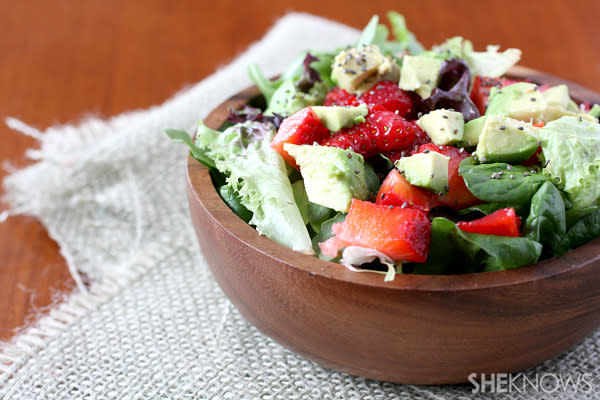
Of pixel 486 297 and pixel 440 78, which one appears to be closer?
pixel 486 297

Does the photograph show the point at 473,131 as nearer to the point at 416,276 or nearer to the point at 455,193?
the point at 455,193

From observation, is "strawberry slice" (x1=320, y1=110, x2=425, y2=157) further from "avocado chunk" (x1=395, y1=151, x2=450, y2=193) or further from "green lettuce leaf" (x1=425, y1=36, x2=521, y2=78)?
"green lettuce leaf" (x1=425, y1=36, x2=521, y2=78)

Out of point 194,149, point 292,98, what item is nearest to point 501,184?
point 292,98

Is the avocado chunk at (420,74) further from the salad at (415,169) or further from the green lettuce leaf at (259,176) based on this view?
the green lettuce leaf at (259,176)

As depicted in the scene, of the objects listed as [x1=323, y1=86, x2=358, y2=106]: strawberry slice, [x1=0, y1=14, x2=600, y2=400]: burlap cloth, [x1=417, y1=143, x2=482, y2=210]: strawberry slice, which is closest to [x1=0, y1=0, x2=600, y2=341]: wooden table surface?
[x1=0, y1=14, x2=600, y2=400]: burlap cloth

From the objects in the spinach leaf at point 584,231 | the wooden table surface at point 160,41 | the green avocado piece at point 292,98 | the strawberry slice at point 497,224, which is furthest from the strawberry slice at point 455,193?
the wooden table surface at point 160,41

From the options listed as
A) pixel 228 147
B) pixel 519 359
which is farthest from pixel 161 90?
pixel 519 359

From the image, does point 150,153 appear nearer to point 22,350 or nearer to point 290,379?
point 22,350
